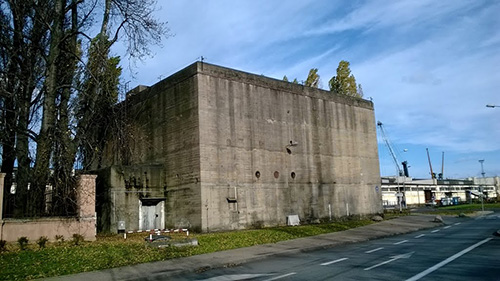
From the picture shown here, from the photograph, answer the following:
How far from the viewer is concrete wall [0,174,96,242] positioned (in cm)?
1662

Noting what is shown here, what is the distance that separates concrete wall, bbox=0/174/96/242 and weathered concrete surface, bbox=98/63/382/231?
385 centimetres

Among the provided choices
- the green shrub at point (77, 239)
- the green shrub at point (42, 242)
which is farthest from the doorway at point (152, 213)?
the green shrub at point (42, 242)

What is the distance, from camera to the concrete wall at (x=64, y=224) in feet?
54.5

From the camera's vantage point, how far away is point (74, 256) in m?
14.8

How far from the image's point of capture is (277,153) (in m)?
30.4

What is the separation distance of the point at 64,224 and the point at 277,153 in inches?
634

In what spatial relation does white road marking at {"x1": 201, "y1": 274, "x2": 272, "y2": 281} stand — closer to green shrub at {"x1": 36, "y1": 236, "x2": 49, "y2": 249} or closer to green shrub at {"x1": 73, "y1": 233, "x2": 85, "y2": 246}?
green shrub at {"x1": 36, "y1": 236, "x2": 49, "y2": 249}

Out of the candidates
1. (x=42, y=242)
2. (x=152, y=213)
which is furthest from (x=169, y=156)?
(x=42, y=242)

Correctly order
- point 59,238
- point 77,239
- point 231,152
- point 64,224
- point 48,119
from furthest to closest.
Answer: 1. point 231,152
2. point 48,119
3. point 64,224
4. point 59,238
5. point 77,239

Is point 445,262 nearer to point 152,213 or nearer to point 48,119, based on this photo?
point 48,119

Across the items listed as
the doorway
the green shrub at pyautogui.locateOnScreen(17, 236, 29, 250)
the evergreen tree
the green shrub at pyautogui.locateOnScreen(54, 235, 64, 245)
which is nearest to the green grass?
the green shrub at pyautogui.locateOnScreen(17, 236, 29, 250)

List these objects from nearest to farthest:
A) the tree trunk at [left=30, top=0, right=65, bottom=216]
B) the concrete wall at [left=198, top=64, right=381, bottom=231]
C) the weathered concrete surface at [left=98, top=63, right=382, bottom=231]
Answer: the tree trunk at [left=30, top=0, right=65, bottom=216] → the weathered concrete surface at [left=98, top=63, right=382, bottom=231] → the concrete wall at [left=198, top=64, right=381, bottom=231]

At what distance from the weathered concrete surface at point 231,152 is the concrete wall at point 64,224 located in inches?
152

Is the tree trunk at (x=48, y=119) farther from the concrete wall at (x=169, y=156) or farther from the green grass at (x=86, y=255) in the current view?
the concrete wall at (x=169, y=156)
